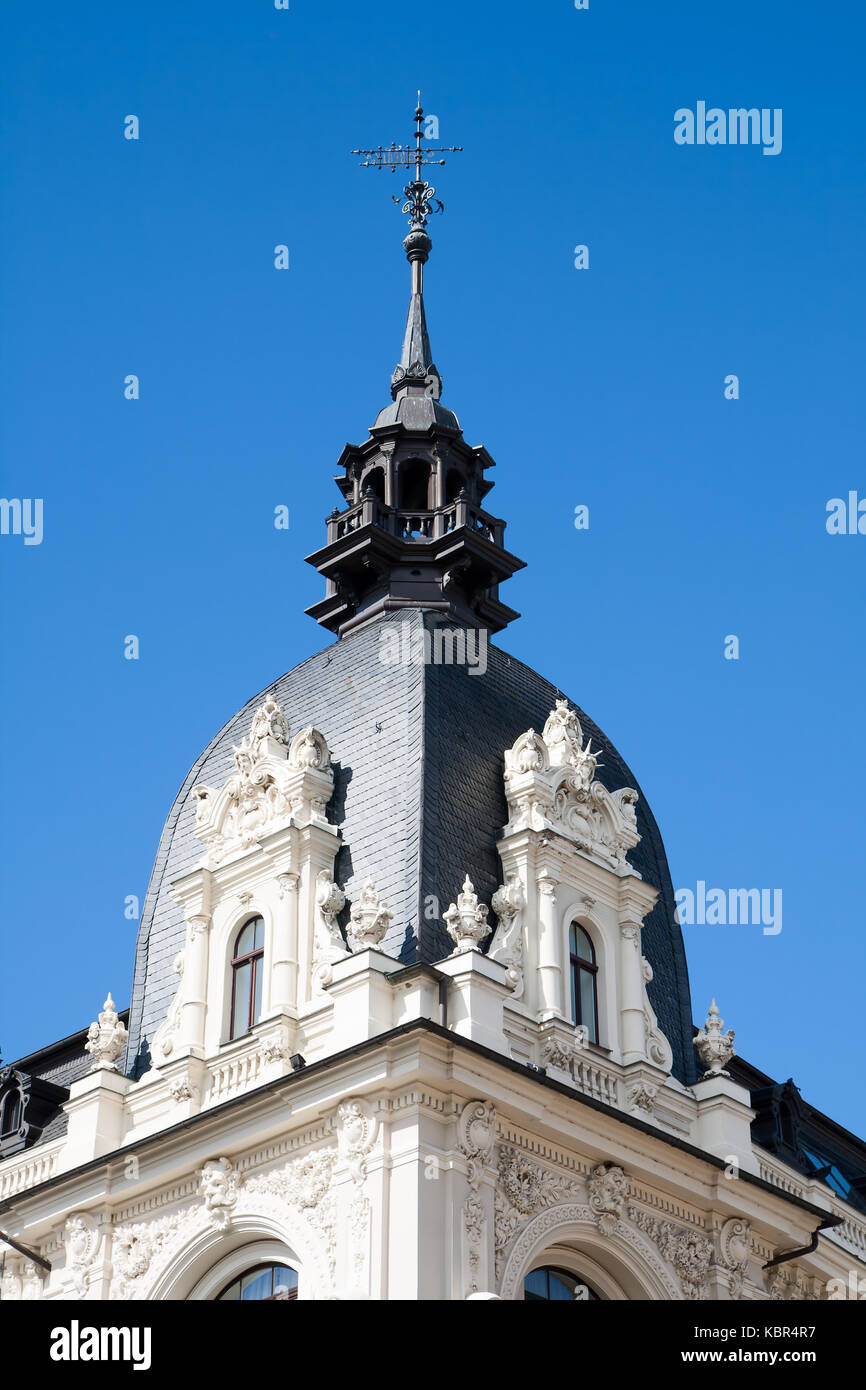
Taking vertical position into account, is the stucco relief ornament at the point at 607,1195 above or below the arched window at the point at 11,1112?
→ below

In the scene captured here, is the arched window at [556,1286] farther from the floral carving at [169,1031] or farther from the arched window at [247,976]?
the floral carving at [169,1031]

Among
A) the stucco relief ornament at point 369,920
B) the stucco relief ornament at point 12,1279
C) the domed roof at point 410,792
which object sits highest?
the domed roof at point 410,792

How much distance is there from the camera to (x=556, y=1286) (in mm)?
30906

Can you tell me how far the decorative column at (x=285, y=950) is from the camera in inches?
1270

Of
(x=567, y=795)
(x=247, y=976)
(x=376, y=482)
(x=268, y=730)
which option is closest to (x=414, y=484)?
(x=376, y=482)

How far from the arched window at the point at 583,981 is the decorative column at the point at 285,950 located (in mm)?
4071

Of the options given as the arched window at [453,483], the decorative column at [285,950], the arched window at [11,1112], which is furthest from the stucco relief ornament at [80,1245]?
the arched window at [453,483]

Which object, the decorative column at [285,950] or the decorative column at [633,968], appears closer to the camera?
the decorative column at [285,950]

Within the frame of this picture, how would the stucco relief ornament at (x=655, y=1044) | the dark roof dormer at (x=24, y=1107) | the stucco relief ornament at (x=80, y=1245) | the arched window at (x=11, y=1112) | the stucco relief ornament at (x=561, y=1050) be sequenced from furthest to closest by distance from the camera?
the arched window at (x=11, y=1112), the dark roof dormer at (x=24, y=1107), the stucco relief ornament at (x=655, y=1044), the stucco relief ornament at (x=80, y=1245), the stucco relief ornament at (x=561, y=1050)

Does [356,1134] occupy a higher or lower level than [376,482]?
lower

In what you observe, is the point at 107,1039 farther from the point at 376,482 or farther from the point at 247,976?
the point at 376,482

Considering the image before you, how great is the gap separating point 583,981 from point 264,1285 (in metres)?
6.60
